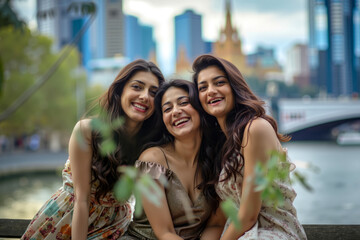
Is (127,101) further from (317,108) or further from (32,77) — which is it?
(317,108)

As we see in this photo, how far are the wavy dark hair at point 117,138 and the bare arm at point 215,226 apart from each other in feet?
1.57

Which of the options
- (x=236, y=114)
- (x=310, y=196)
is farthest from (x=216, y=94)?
(x=310, y=196)

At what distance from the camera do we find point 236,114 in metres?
1.77

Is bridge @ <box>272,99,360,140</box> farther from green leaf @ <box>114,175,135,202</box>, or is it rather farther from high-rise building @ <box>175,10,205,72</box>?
green leaf @ <box>114,175,135,202</box>

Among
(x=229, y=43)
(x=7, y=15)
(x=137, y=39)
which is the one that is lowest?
(x=7, y=15)

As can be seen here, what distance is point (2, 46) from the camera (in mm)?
14484

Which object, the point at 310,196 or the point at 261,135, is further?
the point at 310,196

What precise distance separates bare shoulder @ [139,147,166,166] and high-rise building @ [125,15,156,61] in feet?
257

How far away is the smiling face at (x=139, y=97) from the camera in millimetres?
1947

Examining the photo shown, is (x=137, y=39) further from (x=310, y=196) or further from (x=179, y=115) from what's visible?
(x=179, y=115)

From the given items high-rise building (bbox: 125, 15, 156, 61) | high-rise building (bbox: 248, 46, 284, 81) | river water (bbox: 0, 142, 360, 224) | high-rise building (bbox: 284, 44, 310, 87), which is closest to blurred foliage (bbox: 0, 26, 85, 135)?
river water (bbox: 0, 142, 360, 224)

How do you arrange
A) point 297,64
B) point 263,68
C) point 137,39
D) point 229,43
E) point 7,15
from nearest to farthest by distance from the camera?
point 7,15, point 229,43, point 263,68, point 297,64, point 137,39

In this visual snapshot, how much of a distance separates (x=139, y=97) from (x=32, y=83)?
1417 cm

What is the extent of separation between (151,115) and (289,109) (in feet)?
121
